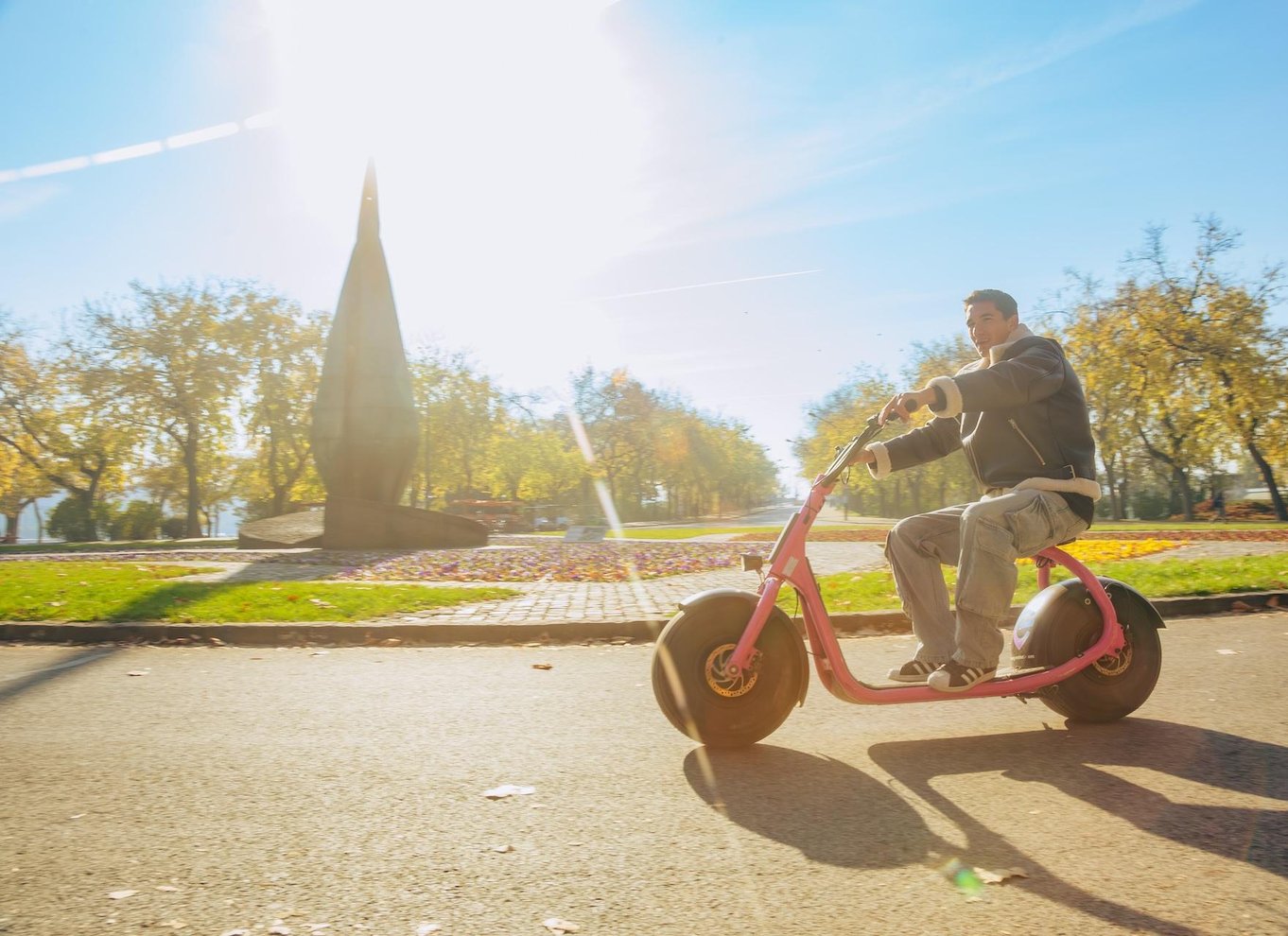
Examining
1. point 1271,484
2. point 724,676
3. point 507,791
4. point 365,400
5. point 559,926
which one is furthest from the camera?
point 1271,484

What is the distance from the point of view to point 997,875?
255 cm

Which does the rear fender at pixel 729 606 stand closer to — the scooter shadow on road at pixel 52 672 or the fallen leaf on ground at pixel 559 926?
the fallen leaf on ground at pixel 559 926

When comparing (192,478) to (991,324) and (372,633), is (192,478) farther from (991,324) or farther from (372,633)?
(991,324)

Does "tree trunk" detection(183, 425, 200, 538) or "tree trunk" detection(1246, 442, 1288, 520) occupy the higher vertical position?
"tree trunk" detection(183, 425, 200, 538)

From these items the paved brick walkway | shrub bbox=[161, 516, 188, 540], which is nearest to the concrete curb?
the paved brick walkway

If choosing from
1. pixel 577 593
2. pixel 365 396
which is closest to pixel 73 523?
pixel 365 396

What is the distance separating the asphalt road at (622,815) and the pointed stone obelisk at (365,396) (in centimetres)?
1874

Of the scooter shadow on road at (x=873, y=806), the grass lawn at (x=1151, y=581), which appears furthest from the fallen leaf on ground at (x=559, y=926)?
the grass lawn at (x=1151, y=581)

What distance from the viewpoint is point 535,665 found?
609cm

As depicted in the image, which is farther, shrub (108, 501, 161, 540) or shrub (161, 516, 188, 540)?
shrub (161, 516, 188, 540)

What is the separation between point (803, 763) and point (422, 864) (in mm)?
1652

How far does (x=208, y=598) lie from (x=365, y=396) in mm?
15217

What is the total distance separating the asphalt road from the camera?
237 cm

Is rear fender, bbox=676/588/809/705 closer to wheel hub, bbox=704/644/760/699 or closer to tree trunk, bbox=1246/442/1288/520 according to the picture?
wheel hub, bbox=704/644/760/699
